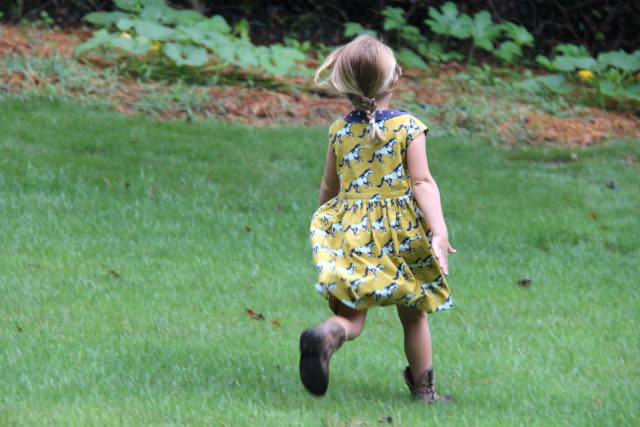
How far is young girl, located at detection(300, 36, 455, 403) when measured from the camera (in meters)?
3.83

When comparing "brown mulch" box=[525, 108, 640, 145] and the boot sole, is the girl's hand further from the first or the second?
"brown mulch" box=[525, 108, 640, 145]

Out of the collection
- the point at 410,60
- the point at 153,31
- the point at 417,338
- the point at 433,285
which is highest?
the point at 433,285

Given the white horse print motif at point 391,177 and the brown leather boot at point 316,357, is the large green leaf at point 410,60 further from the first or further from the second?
the brown leather boot at point 316,357

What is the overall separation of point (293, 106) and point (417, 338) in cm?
618

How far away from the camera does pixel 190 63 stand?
33.2 feet

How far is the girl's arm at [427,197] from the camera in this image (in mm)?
3809

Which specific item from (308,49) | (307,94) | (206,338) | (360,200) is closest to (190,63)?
(307,94)

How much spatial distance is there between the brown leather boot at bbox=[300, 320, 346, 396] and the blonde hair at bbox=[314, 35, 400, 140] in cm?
72

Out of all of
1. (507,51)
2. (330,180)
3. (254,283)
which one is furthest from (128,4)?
(330,180)

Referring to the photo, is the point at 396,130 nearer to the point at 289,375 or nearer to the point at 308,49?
the point at 289,375

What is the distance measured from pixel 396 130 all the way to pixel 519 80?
8565 mm

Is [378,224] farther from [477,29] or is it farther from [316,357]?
[477,29]

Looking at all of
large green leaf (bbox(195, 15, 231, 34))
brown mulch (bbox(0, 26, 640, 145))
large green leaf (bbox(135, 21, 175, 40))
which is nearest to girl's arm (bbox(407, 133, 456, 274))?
brown mulch (bbox(0, 26, 640, 145))

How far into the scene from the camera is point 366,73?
3.83 m
